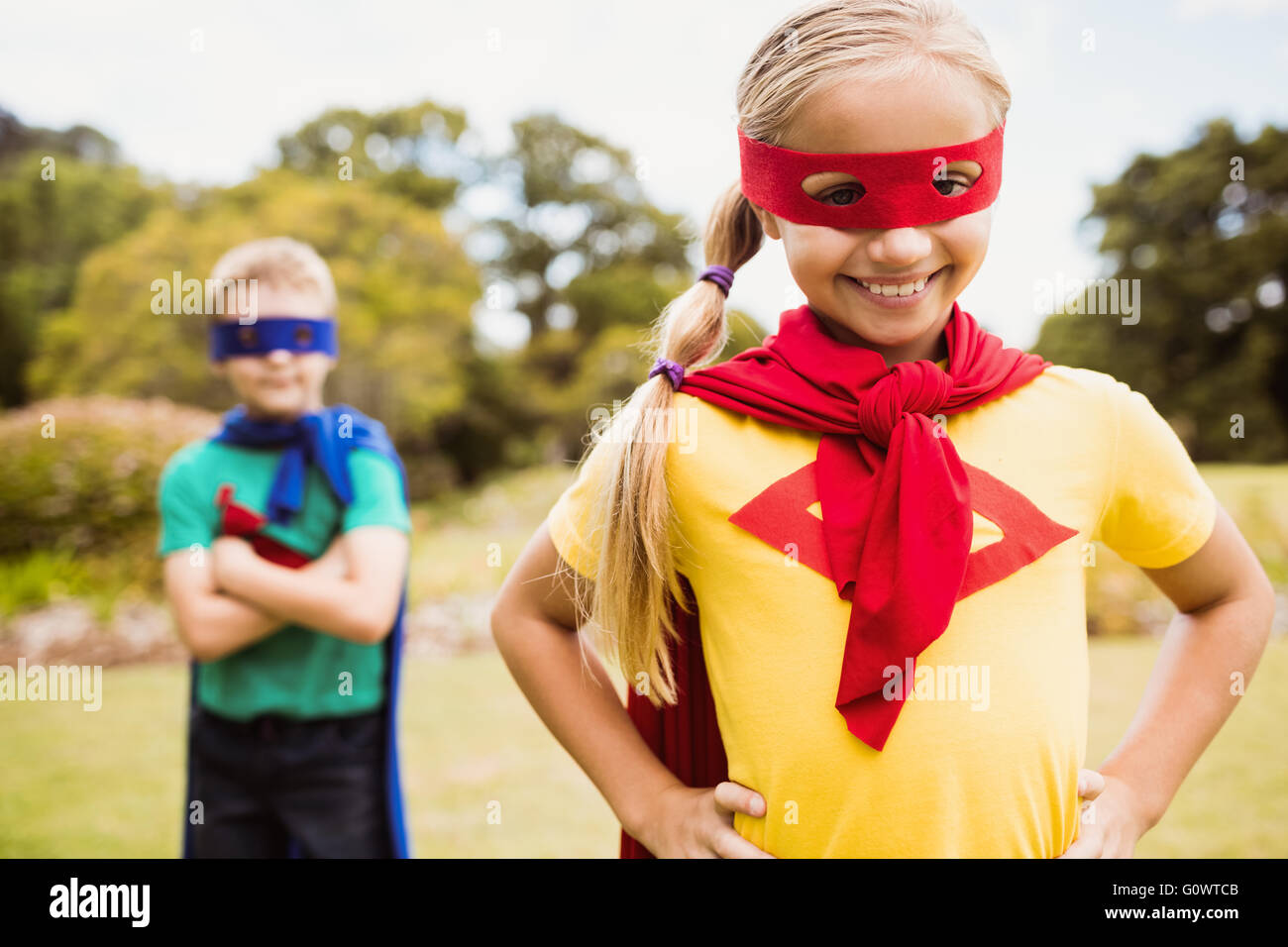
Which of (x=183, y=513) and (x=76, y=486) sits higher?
(x=76, y=486)

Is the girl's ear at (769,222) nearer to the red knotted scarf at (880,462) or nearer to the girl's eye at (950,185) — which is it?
the red knotted scarf at (880,462)

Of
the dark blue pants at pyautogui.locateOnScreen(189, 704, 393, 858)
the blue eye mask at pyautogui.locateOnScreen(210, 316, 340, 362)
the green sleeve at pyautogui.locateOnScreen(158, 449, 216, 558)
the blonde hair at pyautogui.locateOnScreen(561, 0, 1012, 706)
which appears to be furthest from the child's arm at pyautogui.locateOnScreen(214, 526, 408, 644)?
the blonde hair at pyautogui.locateOnScreen(561, 0, 1012, 706)

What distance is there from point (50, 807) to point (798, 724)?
18.2 feet

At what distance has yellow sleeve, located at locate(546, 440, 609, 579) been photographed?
5.36ft

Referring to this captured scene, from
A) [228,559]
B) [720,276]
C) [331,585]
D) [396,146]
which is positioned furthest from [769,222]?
[396,146]

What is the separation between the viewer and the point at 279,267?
9.93 ft

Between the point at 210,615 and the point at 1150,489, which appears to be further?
the point at 210,615

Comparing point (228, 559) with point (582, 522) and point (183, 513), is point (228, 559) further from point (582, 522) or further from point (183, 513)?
point (582, 522)

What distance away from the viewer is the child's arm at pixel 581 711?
5.26 ft

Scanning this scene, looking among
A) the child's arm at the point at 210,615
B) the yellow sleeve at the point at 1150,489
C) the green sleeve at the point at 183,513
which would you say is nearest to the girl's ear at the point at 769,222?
the yellow sleeve at the point at 1150,489

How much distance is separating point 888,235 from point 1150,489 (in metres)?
0.59

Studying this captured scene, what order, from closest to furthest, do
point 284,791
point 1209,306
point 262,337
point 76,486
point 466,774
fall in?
point 284,791
point 262,337
point 466,774
point 76,486
point 1209,306
